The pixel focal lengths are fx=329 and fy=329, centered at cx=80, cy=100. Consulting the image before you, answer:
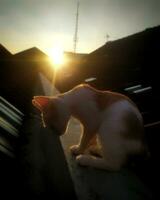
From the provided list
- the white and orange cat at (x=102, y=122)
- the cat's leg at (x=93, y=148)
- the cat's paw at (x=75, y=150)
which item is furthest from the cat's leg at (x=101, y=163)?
the cat's leg at (x=93, y=148)

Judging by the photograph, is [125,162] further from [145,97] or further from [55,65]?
[55,65]

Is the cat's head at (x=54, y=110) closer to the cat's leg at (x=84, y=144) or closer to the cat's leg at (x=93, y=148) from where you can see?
the cat's leg at (x=84, y=144)

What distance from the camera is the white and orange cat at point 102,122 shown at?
2.65 metres

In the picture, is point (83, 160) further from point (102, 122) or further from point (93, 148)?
point (93, 148)

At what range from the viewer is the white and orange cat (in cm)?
265

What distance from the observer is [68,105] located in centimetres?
309

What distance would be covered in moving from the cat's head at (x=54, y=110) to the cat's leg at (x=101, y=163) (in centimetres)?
45

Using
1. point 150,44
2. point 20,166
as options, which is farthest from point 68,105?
point 150,44

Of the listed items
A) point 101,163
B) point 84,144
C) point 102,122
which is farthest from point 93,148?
point 101,163

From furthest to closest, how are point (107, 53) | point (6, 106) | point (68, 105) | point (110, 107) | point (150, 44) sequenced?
point (107, 53) → point (150, 44) → point (6, 106) → point (68, 105) → point (110, 107)

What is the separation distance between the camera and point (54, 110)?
305 centimetres

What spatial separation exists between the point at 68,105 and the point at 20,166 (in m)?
0.98

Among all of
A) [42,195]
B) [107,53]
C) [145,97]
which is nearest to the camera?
[42,195]

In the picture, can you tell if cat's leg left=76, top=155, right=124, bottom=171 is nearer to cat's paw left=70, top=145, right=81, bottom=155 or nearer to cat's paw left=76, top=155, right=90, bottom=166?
cat's paw left=76, top=155, right=90, bottom=166
